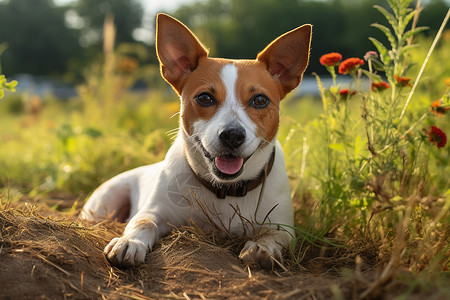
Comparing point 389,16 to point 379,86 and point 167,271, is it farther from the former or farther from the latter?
point 167,271

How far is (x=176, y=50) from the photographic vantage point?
3.02 m

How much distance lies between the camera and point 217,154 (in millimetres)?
2553

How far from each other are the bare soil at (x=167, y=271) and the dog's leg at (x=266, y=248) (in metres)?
0.05

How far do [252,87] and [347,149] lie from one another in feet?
2.70

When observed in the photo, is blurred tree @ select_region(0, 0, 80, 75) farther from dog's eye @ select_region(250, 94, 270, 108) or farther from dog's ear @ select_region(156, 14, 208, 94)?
dog's eye @ select_region(250, 94, 270, 108)

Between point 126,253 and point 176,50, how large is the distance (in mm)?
1435

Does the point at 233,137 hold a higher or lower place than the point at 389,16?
lower

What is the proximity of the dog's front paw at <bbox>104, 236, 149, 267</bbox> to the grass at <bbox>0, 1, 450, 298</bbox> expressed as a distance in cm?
86

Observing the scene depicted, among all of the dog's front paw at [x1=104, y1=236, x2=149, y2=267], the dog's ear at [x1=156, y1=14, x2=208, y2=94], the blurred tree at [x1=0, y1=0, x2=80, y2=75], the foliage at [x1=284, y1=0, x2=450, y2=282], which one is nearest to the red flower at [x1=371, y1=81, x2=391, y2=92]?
the foliage at [x1=284, y1=0, x2=450, y2=282]

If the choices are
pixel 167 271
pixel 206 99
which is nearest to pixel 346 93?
pixel 206 99

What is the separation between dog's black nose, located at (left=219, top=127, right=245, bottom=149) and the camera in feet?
8.00

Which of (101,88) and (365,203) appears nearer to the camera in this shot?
(365,203)

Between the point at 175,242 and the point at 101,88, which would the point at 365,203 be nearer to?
the point at 175,242

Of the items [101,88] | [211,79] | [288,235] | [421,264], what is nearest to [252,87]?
[211,79]
